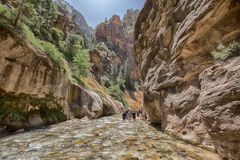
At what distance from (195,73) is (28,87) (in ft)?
44.5

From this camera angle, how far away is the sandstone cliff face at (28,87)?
15.0 meters

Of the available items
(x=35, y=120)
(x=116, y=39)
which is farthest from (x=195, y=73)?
(x=116, y=39)

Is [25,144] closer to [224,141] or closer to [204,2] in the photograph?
[224,141]

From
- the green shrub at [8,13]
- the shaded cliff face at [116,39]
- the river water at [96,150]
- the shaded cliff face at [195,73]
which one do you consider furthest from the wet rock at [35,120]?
the shaded cliff face at [116,39]

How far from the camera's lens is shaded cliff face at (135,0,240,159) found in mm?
7414

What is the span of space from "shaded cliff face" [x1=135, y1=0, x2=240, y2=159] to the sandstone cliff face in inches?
379

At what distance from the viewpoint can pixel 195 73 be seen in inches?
537

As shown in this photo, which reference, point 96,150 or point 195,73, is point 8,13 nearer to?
point 96,150

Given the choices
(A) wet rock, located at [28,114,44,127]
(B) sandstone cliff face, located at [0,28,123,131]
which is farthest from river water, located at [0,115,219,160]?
(A) wet rock, located at [28,114,44,127]

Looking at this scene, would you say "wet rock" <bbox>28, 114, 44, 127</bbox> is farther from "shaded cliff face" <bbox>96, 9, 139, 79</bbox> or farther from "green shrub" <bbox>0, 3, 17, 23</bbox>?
"shaded cliff face" <bbox>96, 9, 139, 79</bbox>

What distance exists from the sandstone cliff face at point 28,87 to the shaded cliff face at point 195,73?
9632 mm

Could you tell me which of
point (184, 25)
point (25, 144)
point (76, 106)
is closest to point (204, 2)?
point (184, 25)

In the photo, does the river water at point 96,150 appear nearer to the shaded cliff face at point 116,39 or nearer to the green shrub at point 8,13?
the green shrub at point 8,13

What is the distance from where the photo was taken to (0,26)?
1484cm
